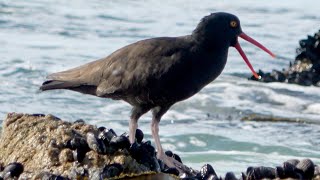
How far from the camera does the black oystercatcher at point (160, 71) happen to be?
677 cm

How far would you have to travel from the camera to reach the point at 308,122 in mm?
10211

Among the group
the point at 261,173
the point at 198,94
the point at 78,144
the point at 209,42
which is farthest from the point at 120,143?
the point at 198,94

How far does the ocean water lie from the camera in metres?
9.18

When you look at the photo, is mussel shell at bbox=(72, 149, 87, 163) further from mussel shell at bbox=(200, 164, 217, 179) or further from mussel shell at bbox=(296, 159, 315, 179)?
mussel shell at bbox=(296, 159, 315, 179)

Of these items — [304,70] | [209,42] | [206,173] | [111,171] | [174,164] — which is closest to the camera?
[111,171]

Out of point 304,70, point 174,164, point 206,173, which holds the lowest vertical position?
point 304,70

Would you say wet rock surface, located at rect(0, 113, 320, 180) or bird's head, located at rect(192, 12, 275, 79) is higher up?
bird's head, located at rect(192, 12, 275, 79)

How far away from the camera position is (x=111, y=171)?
490cm

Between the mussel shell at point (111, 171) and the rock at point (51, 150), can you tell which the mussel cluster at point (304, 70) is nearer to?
the rock at point (51, 150)

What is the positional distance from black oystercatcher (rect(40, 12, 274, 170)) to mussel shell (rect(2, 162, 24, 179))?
1507mm

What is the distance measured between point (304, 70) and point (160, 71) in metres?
6.06

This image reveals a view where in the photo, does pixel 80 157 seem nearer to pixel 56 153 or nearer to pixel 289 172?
pixel 56 153

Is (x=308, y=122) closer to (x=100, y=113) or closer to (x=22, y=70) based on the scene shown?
(x=100, y=113)

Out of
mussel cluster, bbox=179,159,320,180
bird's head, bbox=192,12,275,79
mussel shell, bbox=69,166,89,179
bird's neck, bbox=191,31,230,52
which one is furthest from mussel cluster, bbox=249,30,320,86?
mussel shell, bbox=69,166,89,179
